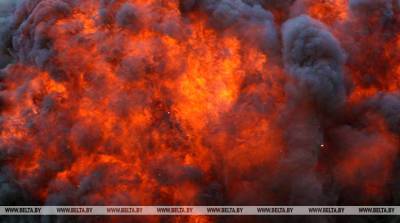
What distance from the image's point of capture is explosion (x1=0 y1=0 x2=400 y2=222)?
558 inches

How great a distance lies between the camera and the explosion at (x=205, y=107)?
46.5ft

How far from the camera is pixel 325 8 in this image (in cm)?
1675

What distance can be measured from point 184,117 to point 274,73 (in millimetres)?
3899

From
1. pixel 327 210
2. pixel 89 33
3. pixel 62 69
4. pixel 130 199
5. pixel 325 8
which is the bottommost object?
pixel 130 199

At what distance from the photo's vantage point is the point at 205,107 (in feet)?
49.0

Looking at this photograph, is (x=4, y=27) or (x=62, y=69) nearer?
(x=62, y=69)

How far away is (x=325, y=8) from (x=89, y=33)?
9993mm

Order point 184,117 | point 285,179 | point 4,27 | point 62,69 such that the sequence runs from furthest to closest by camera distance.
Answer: point 4,27 < point 62,69 < point 184,117 < point 285,179

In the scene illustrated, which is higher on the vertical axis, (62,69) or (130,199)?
(62,69)

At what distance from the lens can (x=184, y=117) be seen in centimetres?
1488

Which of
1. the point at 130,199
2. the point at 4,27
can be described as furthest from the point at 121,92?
the point at 4,27

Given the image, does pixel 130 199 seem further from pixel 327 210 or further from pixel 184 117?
pixel 327 210

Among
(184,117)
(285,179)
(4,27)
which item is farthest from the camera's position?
(4,27)

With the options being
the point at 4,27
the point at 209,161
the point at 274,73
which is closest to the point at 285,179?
the point at 209,161
